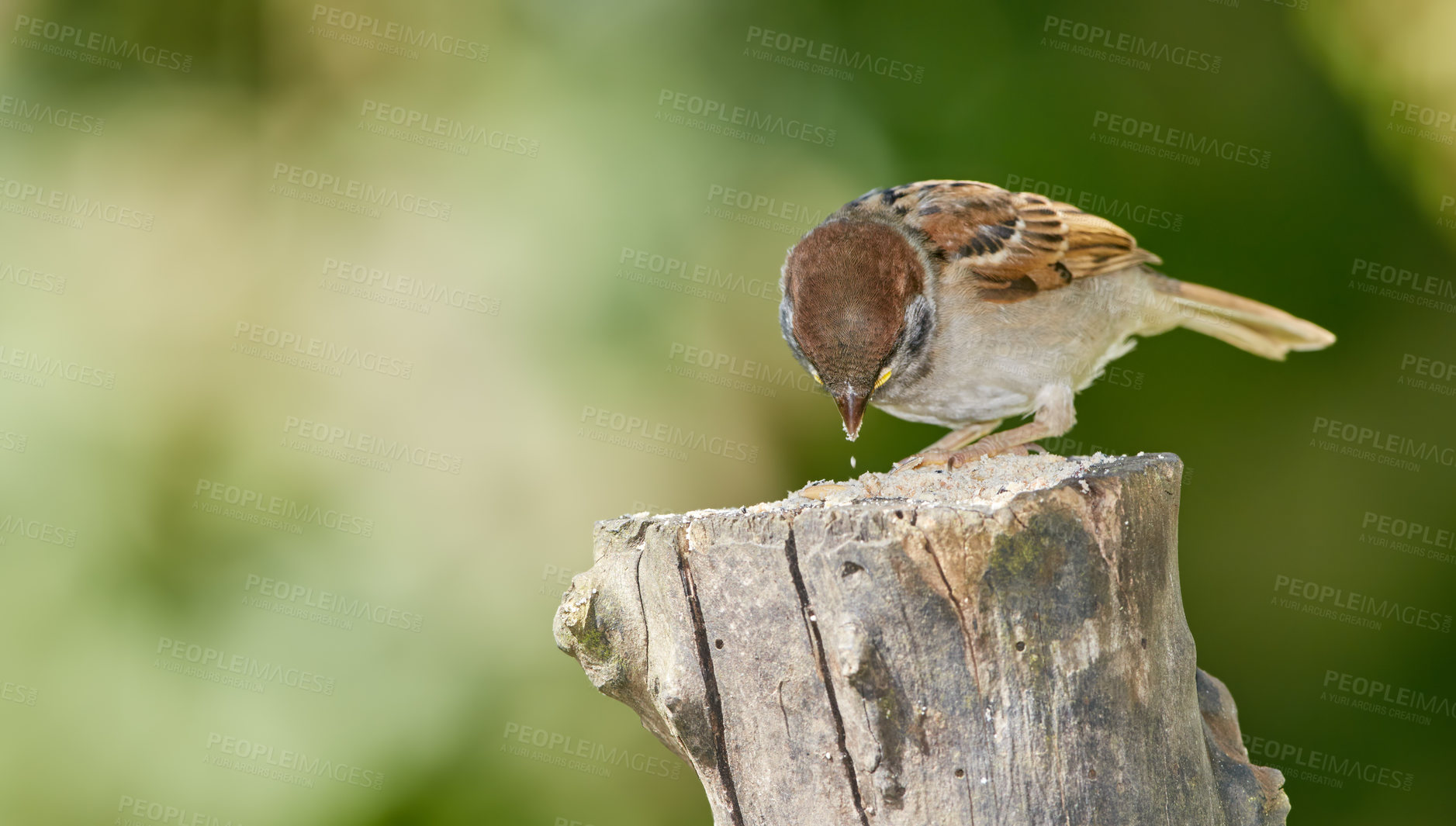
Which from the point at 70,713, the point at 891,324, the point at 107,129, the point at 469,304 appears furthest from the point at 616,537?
the point at 107,129

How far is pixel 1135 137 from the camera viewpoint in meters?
5.22

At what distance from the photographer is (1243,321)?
14.0ft
